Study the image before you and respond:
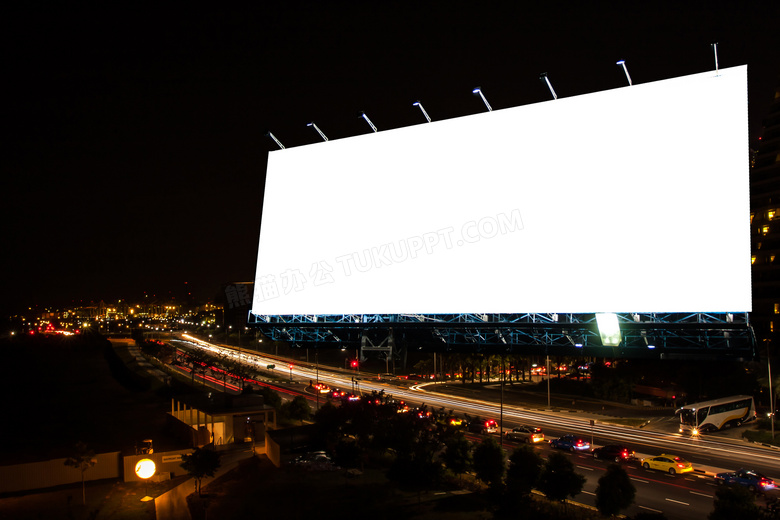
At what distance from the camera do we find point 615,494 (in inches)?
464

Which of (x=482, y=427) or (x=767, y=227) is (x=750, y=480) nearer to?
(x=482, y=427)

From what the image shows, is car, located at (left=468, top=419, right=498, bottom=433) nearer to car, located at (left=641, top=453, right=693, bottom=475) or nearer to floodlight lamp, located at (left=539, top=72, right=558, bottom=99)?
car, located at (left=641, top=453, right=693, bottom=475)

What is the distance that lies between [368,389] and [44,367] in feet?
101

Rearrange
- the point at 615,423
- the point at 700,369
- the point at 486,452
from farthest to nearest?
the point at 700,369
the point at 615,423
the point at 486,452

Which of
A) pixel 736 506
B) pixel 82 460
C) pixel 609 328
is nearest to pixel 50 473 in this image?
pixel 82 460

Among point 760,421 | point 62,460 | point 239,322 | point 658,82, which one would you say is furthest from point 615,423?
point 239,322

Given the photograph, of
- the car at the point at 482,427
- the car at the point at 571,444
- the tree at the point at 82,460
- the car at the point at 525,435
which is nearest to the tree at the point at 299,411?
the car at the point at 482,427

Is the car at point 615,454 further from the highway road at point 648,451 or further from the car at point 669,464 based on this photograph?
the car at point 669,464

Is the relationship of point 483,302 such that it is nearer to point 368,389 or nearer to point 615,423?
point 615,423

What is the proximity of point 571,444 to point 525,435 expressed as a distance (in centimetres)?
177

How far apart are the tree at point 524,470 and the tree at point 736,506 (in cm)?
433

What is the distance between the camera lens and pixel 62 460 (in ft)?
54.5

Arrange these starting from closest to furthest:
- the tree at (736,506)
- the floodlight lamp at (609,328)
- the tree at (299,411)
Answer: the tree at (736,506), the floodlight lamp at (609,328), the tree at (299,411)

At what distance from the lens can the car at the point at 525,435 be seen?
20.8 m
